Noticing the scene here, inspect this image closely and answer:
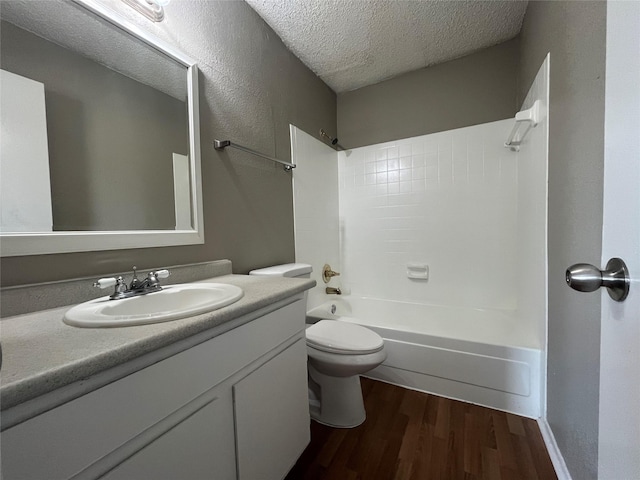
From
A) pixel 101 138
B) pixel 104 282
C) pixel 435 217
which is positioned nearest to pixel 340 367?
pixel 104 282

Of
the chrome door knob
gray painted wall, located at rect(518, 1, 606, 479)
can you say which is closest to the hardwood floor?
gray painted wall, located at rect(518, 1, 606, 479)

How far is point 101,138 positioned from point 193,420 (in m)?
1.02

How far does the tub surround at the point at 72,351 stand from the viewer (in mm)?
392

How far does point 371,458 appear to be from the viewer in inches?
46.7

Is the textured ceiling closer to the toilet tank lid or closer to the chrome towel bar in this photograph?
the chrome towel bar

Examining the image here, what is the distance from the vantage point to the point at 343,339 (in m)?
1.39

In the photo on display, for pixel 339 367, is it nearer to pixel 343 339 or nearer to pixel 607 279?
pixel 343 339

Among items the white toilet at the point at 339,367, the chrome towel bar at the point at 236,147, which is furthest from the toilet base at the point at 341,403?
the chrome towel bar at the point at 236,147

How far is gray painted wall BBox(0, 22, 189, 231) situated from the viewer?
821 millimetres

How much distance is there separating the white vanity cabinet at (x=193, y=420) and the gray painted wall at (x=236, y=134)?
58 centimetres

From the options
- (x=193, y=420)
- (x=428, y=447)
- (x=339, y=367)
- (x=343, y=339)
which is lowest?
(x=428, y=447)

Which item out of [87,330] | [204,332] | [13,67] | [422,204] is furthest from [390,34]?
[87,330]

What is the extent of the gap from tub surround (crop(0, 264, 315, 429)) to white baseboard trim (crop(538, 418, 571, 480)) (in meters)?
1.44

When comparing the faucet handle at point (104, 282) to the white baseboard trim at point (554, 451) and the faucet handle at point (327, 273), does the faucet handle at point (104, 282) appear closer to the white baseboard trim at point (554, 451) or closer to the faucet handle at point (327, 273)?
the faucet handle at point (327, 273)
